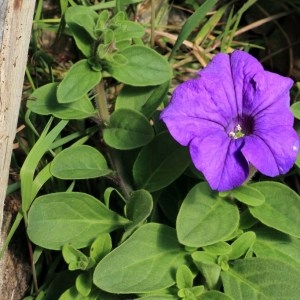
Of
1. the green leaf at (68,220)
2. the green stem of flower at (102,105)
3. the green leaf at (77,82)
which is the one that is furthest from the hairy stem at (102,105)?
the green leaf at (68,220)

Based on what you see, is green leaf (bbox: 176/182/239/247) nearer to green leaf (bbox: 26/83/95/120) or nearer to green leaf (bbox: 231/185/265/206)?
green leaf (bbox: 231/185/265/206)

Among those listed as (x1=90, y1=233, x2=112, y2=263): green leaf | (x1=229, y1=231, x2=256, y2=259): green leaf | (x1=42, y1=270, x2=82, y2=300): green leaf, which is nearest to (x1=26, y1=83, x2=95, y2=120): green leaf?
(x1=90, y1=233, x2=112, y2=263): green leaf

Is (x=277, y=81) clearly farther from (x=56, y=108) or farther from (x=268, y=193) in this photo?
(x=56, y=108)

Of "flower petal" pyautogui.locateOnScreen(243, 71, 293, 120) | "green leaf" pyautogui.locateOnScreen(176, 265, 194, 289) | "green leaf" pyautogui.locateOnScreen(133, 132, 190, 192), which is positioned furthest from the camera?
"green leaf" pyautogui.locateOnScreen(133, 132, 190, 192)

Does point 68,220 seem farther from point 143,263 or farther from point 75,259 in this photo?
point 143,263

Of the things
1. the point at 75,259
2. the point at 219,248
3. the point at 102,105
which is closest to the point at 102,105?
the point at 102,105
